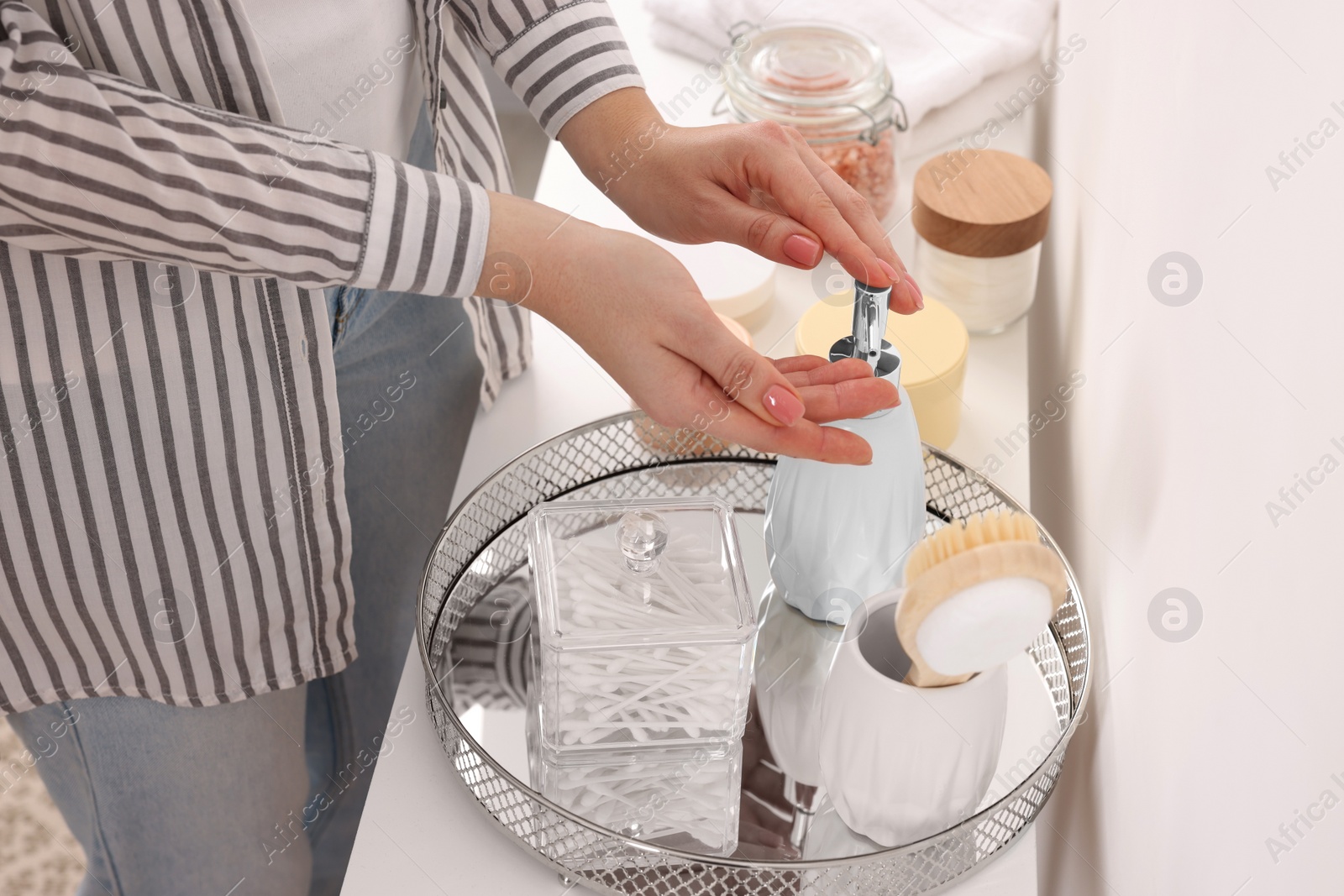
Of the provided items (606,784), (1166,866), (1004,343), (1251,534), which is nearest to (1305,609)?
(1251,534)

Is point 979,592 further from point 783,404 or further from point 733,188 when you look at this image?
point 733,188

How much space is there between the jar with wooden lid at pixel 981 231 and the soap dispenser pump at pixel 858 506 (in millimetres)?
289

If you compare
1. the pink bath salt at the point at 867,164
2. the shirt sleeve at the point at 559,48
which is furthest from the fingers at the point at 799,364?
the pink bath salt at the point at 867,164

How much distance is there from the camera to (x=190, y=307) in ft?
1.81

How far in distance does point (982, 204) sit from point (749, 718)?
1.40 feet

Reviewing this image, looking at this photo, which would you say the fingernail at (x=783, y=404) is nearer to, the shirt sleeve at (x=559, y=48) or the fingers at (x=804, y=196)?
the fingers at (x=804, y=196)

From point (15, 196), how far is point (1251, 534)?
0.50m

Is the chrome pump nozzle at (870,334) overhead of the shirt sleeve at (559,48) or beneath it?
beneath

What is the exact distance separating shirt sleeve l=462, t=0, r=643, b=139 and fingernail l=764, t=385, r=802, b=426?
275 millimetres

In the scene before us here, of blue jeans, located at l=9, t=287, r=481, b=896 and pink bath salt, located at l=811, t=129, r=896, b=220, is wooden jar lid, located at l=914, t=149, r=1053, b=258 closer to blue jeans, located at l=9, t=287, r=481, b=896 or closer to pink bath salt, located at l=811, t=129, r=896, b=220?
pink bath salt, located at l=811, t=129, r=896, b=220

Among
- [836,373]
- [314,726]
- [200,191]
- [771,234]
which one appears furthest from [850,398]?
[314,726]

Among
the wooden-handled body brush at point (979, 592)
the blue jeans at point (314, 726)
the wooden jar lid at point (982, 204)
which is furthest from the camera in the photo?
the wooden jar lid at point (982, 204)

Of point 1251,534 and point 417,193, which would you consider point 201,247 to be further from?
point 1251,534

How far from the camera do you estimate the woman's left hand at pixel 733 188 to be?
0.55m
